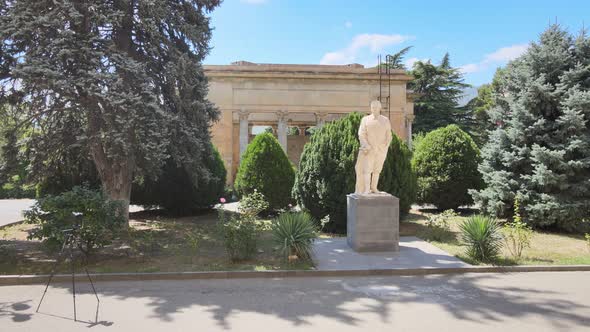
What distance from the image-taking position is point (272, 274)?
300 inches

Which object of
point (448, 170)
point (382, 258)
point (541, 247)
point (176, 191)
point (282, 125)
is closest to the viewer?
point (382, 258)

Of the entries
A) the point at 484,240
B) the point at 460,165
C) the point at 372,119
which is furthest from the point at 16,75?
the point at 460,165

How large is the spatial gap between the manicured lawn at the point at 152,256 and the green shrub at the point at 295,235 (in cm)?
28

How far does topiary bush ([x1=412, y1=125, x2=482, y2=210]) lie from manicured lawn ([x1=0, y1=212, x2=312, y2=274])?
298 inches

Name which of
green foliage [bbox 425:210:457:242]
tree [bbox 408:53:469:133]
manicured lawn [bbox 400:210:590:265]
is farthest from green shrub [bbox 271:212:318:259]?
tree [bbox 408:53:469:133]

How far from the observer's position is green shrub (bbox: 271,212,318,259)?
327 inches

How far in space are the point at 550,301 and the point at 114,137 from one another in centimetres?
1017

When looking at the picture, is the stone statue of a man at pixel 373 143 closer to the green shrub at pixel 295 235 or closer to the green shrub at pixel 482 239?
the green shrub at pixel 295 235

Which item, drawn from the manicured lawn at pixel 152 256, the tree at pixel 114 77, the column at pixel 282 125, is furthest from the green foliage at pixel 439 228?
the column at pixel 282 125

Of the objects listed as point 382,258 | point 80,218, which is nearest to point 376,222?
point 382,258

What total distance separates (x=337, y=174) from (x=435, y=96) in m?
32.9

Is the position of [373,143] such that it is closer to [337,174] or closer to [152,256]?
[337,174]

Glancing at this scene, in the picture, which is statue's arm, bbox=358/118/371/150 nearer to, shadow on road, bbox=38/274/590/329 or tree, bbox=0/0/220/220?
shadow on road, bbox=38/274/590/329

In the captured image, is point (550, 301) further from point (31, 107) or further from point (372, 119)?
point (31, 107)
